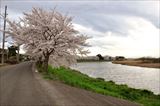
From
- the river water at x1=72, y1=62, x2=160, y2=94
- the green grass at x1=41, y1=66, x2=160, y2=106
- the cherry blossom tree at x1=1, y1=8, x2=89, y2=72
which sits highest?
the cherry blossom tree at x1=1, y1=8, x2=89, y2=72

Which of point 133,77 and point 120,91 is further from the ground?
point 120,91

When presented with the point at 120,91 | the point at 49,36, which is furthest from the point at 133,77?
the point at 120,91

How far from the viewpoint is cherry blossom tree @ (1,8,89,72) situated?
3416cm

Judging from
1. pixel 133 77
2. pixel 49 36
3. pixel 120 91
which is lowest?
pixel 133 77

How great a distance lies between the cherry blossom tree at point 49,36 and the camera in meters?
34.2

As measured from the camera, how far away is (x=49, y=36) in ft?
115

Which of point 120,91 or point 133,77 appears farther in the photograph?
point 133,77

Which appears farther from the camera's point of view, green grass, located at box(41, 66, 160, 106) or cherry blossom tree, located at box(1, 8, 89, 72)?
cherry blossom tree, located at box(1, 8, 89, 72)

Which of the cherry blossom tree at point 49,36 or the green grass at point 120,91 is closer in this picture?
the green grass at point 120,91

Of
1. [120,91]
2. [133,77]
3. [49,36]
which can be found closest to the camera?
[120,91]

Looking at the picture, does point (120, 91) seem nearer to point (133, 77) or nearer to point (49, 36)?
point (49, 36)

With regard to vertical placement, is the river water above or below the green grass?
below

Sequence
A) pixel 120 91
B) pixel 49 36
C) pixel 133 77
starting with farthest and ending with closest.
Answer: pixel 133 77, pixel 49 36, pixel 120 91

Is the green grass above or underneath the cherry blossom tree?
underneath
